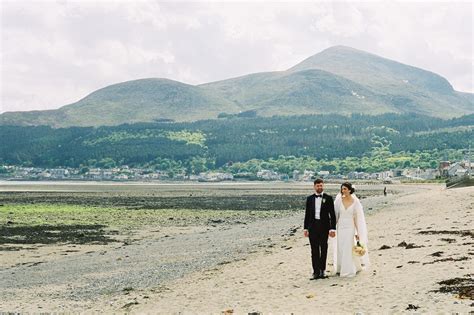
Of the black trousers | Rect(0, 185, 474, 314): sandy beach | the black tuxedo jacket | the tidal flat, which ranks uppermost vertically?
the black tuxedo jacket

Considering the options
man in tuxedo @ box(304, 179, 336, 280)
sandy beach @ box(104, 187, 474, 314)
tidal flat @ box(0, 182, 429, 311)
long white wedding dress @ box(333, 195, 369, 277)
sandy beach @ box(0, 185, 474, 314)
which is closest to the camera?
sandy beach @ box(104, 187, 474, 314)

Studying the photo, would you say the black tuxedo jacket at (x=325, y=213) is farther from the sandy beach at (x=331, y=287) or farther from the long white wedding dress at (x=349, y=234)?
the sandy beach at (x=331, y=287)

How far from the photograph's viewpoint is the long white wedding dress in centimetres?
1609

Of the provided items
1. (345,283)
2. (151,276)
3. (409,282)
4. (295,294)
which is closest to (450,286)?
(409,282)

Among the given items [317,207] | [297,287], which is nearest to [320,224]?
[317,207]

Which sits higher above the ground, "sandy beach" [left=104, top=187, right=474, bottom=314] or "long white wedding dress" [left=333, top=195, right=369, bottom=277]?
"long white wedding dress" [left=333, top=195, right=369, bottom=277]

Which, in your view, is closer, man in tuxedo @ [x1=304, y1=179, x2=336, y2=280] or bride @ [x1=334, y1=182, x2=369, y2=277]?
bride @ [x1=334, y1=182, x2=369, y2=277]

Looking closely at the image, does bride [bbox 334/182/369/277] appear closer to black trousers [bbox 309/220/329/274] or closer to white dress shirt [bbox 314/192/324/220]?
black trousers [bbox 309/220/329/274]

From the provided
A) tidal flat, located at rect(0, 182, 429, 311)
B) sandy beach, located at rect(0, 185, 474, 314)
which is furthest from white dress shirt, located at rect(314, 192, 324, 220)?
tidal flat, located at rect(0, 182, 429, 311)

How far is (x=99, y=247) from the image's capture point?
31641 mm

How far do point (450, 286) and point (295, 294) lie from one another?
12.1 feet

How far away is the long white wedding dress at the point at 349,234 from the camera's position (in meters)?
16.1

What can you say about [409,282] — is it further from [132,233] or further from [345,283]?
[132,233]

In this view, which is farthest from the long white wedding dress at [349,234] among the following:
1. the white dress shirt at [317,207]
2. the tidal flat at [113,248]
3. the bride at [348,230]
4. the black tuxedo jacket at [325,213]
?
the tidal flat at [113,248]
